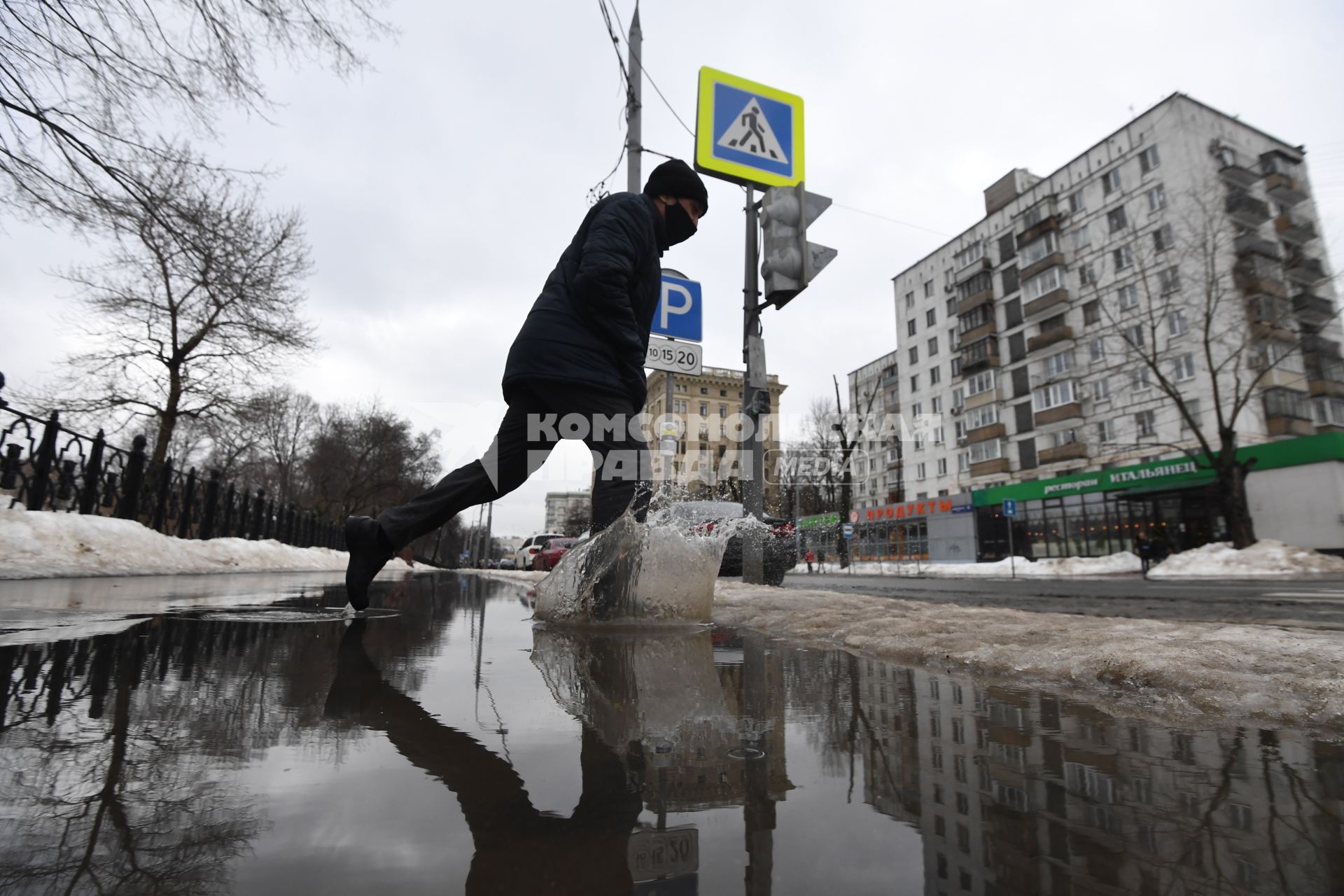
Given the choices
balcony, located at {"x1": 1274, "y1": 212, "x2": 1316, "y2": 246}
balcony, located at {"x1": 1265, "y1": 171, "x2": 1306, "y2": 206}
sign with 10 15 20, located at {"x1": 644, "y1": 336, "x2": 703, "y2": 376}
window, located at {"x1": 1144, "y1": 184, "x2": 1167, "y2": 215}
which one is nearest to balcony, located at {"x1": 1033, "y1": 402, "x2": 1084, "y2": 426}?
window, located at {"x1": 1144, "y1": 184, "x2": 1167, "y2": 215}

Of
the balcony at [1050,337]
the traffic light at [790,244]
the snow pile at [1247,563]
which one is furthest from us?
the balcony at [1050,337]

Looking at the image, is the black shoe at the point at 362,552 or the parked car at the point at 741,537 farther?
the parked car at the point at 741,537

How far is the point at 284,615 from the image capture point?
11.7 ft

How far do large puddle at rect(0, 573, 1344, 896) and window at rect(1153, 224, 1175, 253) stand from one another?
37.2 m

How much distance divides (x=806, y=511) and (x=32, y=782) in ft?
186

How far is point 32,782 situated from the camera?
3.07 feet

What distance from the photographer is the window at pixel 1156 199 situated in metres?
31.1

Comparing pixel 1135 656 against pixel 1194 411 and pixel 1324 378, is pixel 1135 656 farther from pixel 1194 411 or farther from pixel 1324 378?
pixel 1324 378

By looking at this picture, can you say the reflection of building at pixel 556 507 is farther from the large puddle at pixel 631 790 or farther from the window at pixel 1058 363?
the large puddle at pixel 631 790

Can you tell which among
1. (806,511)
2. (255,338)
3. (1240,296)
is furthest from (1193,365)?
(255,338)

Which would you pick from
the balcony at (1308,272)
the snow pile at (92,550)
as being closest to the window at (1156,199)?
the balcony at (1308,272)

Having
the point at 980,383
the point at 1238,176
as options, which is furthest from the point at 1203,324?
the point at 980,383

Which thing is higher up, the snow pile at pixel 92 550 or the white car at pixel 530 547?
the white car at pixel 530 547

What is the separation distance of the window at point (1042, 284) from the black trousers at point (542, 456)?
132ft
